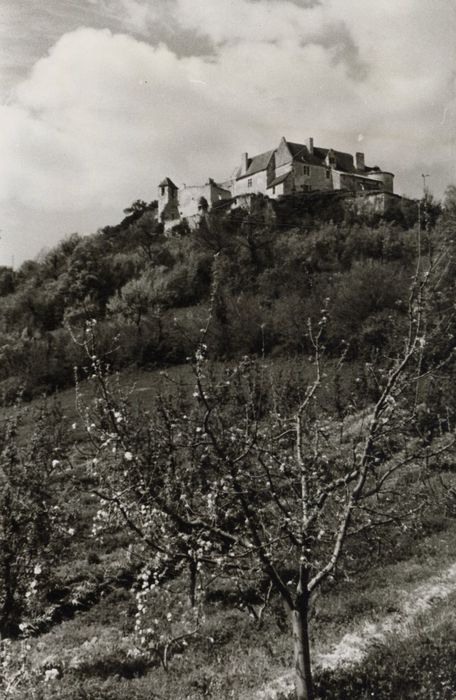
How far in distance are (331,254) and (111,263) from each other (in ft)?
95.2

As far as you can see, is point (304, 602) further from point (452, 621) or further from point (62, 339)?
point (62, 339)

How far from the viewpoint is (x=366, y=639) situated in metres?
10.6

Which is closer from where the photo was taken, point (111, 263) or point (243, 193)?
point (111, 263)

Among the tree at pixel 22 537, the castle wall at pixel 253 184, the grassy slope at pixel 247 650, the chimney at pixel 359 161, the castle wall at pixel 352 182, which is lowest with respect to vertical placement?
the grassy slope at pixel 247 650

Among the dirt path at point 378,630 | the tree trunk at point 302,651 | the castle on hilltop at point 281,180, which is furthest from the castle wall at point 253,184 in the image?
the tree trunk at point 302,651

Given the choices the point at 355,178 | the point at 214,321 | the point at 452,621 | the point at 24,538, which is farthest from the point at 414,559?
the point at 355,178

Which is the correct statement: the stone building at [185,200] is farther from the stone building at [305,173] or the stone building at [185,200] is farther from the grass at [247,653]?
the grass at [247,653]

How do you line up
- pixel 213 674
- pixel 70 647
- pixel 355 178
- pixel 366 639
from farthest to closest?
pixel 355 178 → pixel 70 647 → pixel 366 639 → pixel 213 674

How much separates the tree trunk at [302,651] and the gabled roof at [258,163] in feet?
293

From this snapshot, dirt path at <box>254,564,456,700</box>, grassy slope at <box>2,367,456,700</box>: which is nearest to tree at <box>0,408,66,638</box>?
grassy slope at <box>2,367,456,700</box>

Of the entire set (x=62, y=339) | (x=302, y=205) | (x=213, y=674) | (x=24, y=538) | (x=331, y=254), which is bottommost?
(x=213, y=674)

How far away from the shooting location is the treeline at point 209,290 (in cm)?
4884

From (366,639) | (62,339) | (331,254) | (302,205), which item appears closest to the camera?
(366,639)

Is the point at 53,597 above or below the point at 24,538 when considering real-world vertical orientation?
below
